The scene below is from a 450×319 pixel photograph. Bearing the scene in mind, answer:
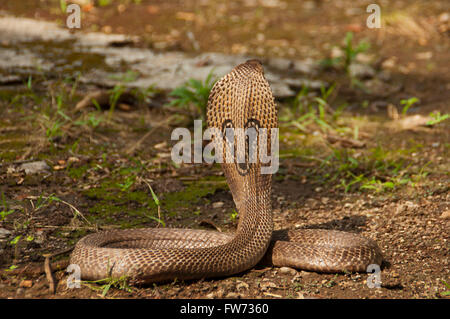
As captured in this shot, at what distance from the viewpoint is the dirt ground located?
10.7 ft

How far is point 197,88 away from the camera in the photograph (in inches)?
227

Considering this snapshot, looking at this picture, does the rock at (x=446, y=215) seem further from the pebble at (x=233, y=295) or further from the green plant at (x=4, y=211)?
the green plant at (x=4, y=211)

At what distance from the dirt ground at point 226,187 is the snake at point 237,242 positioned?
92mm

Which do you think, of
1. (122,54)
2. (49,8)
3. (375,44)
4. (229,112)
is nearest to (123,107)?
(122,54)

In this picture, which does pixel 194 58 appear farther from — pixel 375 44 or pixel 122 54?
pixel 375 44

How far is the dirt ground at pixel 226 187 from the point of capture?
10.7 ft

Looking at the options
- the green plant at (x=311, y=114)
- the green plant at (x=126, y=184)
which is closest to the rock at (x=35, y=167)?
the green plant at (x=126, y=184)

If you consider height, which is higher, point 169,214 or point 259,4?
point 259,4

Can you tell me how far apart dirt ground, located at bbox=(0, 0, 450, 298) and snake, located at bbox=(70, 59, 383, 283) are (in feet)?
0.30

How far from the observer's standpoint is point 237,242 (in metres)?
3.42

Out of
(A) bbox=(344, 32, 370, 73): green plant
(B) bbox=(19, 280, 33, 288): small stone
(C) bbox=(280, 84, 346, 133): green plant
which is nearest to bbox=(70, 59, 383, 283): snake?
(B) bbox=(19, 280, 33, 288): small stone

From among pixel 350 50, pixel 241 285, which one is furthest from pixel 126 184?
pixel 350 50
